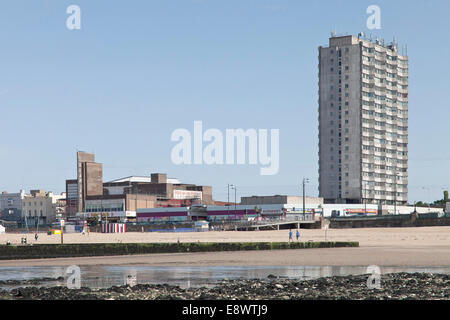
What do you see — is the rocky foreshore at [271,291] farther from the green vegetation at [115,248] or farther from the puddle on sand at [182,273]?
the green vegetation at [115,248]

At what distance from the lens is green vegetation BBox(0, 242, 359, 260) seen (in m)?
64.6

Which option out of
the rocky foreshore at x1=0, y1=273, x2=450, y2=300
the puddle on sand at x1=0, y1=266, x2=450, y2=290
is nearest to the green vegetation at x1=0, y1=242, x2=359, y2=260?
the puddle on sand at x1=0, y1=266, x2=450, y2=290

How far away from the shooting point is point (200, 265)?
4644cm

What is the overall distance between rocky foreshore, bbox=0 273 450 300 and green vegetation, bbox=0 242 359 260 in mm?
32936

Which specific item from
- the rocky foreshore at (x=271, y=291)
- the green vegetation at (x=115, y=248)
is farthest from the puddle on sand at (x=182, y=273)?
the green vegetation at (x=115, y=248)

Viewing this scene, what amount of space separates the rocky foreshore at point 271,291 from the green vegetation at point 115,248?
3294 cm

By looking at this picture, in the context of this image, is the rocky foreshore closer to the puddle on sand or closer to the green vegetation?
the puddle on sand

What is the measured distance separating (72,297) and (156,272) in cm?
1396

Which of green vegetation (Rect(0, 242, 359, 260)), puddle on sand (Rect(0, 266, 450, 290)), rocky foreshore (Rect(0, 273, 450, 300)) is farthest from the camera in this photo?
green vegetation (Rect(0, 242, 359, 260))

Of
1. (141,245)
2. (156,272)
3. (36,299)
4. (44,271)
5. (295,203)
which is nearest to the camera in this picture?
(36,299)

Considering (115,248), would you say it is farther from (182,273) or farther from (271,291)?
(271,291)

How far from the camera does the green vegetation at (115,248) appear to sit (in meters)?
64.6
